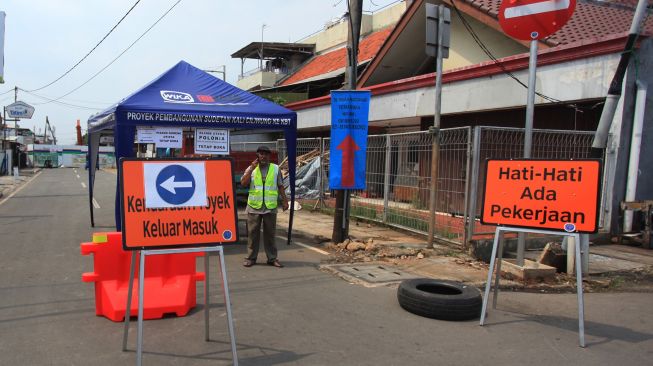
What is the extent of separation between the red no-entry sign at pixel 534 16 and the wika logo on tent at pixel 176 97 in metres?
5.31

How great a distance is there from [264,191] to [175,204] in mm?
3365

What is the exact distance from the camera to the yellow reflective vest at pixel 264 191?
7578mm

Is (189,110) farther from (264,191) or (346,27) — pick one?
(346,27)

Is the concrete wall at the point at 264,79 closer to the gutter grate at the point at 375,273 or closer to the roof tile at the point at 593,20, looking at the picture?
the roof tile at the point at 593,20

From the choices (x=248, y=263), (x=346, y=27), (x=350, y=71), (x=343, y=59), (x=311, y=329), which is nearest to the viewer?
(x=311, y=329)

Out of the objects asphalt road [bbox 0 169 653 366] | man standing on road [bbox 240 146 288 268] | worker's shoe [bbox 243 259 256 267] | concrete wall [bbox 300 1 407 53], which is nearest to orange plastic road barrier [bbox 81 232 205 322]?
asphalt road [bbox 0 169 653 366]

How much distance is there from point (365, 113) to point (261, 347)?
5.38 metres

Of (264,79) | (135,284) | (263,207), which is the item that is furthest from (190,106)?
(264,79)

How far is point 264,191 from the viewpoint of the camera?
7574 millimetres

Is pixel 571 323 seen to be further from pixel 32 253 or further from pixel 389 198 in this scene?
pixel 32 253

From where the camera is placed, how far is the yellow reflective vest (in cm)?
758

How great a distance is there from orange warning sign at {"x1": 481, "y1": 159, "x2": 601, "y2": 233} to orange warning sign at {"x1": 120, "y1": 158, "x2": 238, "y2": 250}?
9.29 ft

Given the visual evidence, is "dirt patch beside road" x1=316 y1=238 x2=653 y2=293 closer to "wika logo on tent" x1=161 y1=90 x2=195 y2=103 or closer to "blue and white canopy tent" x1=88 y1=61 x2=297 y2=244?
"blue and white canopy tent" x1=88 y1=61 x2=297 y2=244

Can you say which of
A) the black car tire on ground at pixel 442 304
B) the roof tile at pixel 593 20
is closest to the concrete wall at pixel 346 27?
the roof tile at pixel 593 20
